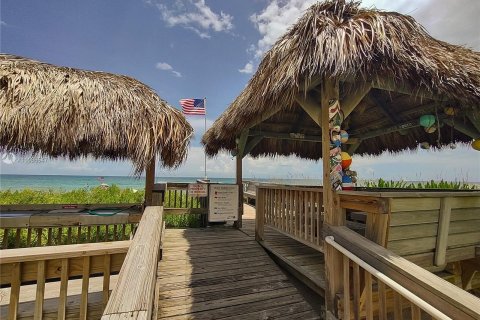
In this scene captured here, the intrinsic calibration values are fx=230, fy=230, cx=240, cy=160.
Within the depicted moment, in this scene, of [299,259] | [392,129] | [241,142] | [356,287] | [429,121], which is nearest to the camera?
[356,287]

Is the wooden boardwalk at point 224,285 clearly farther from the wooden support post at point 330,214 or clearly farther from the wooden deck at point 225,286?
the wooden support post at point 330,214

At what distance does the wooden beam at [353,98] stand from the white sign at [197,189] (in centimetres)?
418

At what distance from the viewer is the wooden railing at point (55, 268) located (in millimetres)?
1590

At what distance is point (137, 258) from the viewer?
1.52 metres

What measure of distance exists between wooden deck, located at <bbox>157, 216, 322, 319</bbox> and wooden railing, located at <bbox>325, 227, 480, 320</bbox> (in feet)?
2.65

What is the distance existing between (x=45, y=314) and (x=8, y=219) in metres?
3.22

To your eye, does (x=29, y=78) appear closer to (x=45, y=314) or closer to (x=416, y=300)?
(x=45, y=314)

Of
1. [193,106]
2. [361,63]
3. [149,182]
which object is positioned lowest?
[149,182]

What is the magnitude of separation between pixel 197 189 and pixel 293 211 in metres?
3.01

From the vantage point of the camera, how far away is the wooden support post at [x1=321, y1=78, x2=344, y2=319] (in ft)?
8.70

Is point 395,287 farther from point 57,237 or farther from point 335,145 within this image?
point 57,237

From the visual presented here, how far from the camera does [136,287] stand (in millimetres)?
1096

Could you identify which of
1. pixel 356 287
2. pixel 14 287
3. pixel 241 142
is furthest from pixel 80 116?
pixel 356 287

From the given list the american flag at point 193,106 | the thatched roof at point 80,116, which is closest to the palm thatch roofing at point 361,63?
the thatched roof at point 80,116
